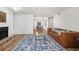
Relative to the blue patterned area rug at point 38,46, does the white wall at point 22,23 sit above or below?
above

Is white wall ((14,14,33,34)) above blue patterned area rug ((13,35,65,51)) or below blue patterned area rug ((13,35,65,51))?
above

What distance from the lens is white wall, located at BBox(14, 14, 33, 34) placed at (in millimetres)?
11555

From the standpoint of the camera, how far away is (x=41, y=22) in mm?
17922

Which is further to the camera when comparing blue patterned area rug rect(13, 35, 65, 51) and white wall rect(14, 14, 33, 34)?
white wall rect(14, 14, 33, 34)

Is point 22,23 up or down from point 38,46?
up

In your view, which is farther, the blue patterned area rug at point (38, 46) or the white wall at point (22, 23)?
the white wall at point (22, 23)

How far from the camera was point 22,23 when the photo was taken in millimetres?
11617

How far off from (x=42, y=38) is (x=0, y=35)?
2665 mm

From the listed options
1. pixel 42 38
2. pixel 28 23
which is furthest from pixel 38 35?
pixel 28 23

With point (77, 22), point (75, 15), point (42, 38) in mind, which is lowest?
point (42, 38)

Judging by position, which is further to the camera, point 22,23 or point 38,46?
point 22,23

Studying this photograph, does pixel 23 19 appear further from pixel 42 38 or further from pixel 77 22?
pixel 77 22

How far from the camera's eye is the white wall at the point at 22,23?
1155 cm
